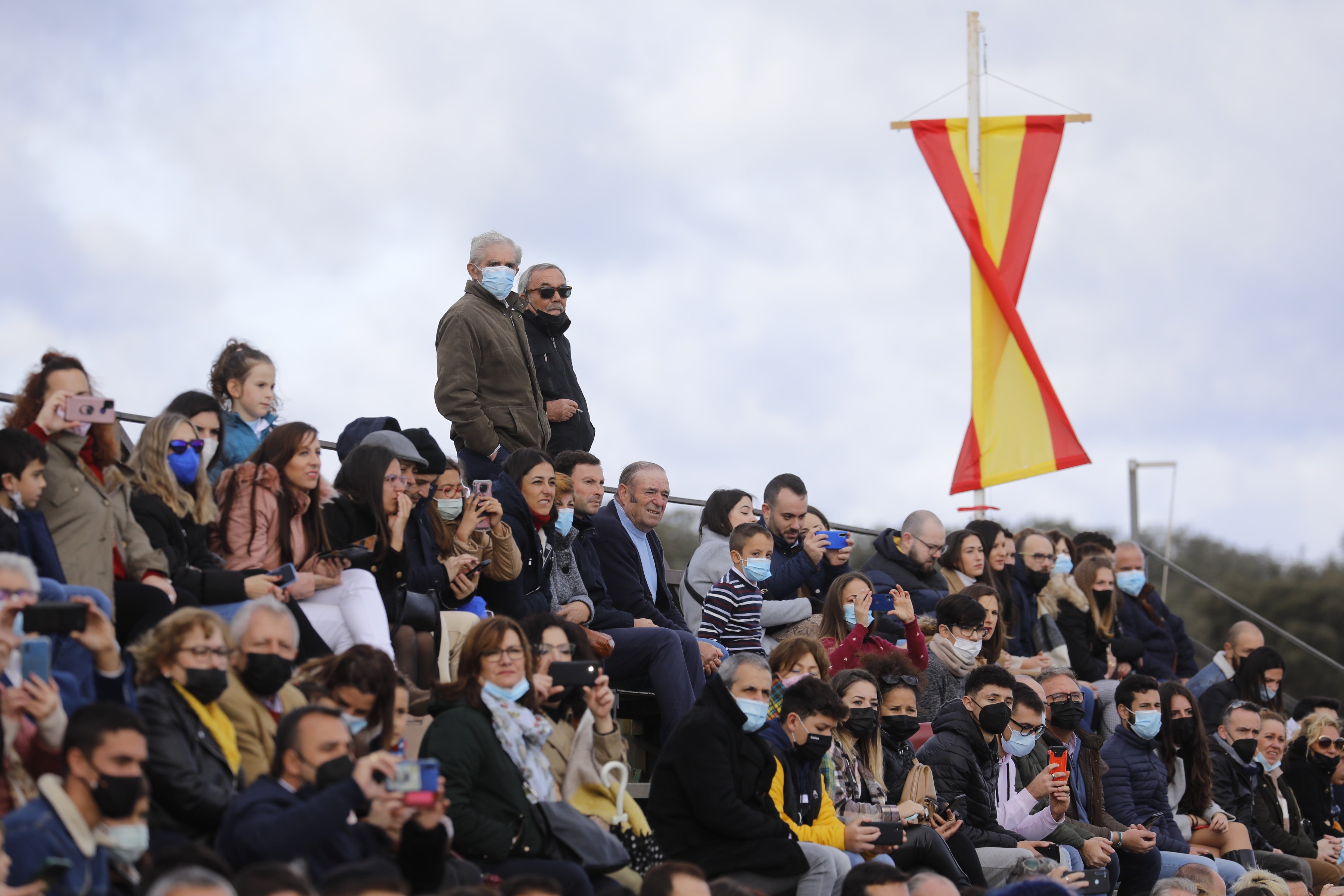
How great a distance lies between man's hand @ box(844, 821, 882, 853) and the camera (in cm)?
711

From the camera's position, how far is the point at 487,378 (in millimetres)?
9172

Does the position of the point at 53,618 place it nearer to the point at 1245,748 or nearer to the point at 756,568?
the point at 756,568

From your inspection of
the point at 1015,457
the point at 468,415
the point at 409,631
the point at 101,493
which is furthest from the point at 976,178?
the point at 101,493

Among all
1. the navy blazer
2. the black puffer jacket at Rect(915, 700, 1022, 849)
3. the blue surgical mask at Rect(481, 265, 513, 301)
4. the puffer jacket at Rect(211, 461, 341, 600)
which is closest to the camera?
the puffer jacket at Rect(211, 461, 341, 600)

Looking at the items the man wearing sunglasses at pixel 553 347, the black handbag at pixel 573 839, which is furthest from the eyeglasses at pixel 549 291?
the black handbag at pixel 573 839

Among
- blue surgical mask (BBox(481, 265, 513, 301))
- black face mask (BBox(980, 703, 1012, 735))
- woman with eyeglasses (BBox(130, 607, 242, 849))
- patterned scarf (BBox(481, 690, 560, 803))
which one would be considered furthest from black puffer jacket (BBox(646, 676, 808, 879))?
blue surgical mask (BBox(481, 265, 513, 301))

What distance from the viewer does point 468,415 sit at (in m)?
8.92

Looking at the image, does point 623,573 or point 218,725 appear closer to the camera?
point 218,725

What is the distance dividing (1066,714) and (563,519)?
10.6 feet

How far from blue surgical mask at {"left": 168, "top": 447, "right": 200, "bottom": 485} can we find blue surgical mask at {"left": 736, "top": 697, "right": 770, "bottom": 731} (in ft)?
8.48

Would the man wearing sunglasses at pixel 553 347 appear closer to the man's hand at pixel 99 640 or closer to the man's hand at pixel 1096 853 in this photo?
the man's hand at pixel 1096 853

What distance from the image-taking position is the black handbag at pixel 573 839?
6.05m

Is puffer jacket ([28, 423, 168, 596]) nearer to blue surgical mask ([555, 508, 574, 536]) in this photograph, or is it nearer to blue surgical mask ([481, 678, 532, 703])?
blue surgical mask ([481, 678, 532, 703])

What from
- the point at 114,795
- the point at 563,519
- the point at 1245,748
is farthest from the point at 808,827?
the point at 1245,748
